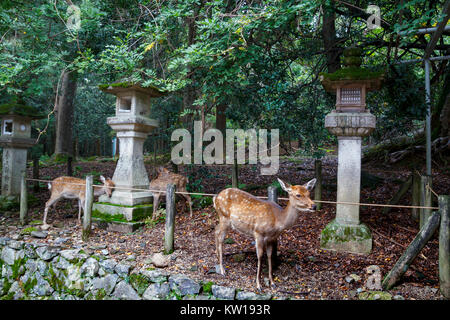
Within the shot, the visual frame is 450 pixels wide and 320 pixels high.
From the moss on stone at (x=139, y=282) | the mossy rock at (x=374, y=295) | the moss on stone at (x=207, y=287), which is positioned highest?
the mossy rock at (x=374, y=295)

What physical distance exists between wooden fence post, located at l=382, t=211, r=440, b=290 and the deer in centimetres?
120

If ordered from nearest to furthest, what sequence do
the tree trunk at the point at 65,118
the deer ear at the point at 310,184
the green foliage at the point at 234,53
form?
the deer ear at the point at 310,184
the green foliage at the point at 234,53
the tree trunk at the point at 65,118

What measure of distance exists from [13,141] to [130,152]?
11.7 ft

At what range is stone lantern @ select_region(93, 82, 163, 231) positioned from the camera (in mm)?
6184

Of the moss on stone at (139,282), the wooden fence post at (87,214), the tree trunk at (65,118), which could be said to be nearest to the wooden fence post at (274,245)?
the moss on stone at (139,282)

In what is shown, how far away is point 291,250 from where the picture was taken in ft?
16.2

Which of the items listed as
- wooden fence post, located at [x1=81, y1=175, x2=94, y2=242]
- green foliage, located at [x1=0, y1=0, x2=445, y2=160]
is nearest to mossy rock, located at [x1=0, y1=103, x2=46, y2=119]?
green foliage, located at [x1=0, y1=0, x2=445, y2=160]

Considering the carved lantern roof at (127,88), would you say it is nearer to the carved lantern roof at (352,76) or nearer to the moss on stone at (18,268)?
the carved lantern roof at (352,76)

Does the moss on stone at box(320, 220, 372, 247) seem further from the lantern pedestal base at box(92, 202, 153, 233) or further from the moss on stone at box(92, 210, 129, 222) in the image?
the moss on stone at box(92, 210, 129, 222)

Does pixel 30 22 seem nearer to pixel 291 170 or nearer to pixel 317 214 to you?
pixel 317 214

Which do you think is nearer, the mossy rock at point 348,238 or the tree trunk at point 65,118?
the mossy rock at point 348,238

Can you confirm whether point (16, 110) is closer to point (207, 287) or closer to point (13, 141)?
point (13, 141)

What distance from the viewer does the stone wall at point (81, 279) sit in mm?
3957

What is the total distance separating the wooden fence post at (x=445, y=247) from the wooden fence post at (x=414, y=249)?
0.07 metres
